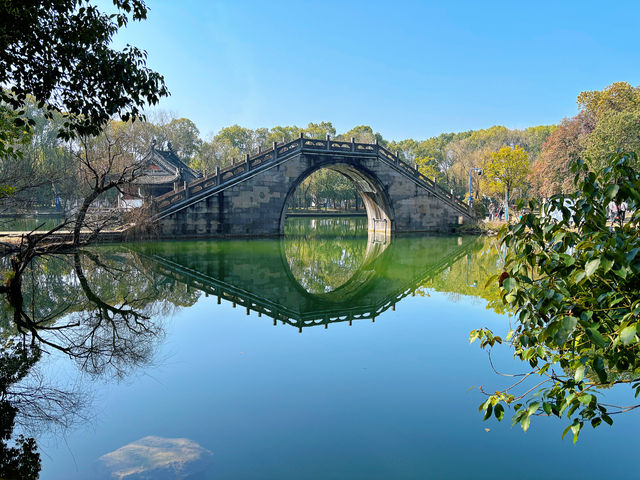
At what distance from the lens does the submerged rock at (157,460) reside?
343 cm

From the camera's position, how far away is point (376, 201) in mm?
29047

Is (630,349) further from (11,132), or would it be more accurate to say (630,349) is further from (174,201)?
(174,201)

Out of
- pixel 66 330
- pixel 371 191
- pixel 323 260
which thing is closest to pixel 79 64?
pixel 66 330

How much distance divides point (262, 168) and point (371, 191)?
8.20m

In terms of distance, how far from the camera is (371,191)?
28953 mm

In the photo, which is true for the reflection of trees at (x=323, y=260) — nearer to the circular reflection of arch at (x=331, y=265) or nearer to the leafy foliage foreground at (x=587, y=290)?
the circular reflection of arch at (x=331, y=265)

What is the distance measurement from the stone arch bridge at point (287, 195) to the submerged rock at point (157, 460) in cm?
1824

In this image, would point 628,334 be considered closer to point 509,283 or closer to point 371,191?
point 509,283

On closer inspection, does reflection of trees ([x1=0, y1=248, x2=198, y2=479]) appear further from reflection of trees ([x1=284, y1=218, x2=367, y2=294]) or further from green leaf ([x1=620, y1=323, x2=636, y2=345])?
green leaf ([x1=620, y1=323, x2=636, y2=345])

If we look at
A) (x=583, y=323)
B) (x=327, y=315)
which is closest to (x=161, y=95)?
(x=327, y=315)

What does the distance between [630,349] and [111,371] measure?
546cm

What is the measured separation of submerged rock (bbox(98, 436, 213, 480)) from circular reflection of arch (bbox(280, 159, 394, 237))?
70.8 feet

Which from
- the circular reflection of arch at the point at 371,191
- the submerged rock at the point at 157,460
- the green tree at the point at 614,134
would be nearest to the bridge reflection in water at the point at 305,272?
the submerged rock at the point at 157,460

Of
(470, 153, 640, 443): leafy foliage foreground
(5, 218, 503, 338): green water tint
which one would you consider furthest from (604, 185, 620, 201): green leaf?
(5, 218, 503, 338): green water tint
